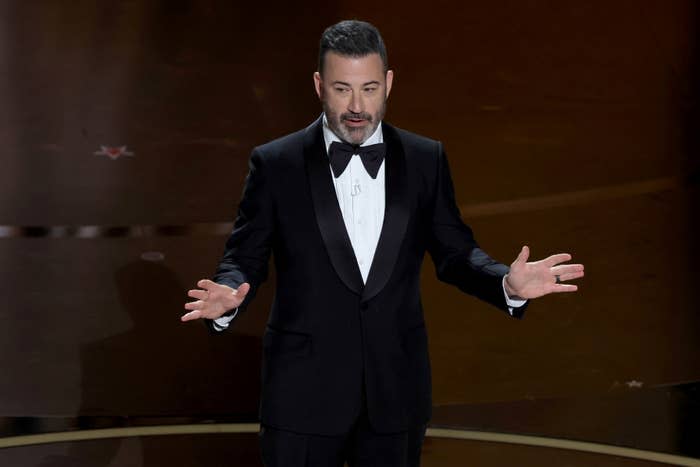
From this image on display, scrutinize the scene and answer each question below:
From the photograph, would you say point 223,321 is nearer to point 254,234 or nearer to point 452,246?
point 254,234

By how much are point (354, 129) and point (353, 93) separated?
70 millimetres

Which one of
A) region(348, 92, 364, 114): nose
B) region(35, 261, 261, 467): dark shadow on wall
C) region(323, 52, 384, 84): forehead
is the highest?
region(323, 52, 384, 84): forehead

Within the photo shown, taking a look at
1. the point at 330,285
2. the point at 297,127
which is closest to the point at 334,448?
the point at 330,285

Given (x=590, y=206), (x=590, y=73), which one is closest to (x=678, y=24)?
(x=590, y=73)

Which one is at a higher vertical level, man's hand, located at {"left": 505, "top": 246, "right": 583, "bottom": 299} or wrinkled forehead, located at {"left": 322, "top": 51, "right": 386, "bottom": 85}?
wrinkled forehead, located at {"left": 322, "top": 51, "right": 386, "bottom": 85}

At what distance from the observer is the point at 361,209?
92.4 inches

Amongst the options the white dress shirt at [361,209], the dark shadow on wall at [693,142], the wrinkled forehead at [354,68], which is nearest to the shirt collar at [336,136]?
the white dress shirt at [361,209]

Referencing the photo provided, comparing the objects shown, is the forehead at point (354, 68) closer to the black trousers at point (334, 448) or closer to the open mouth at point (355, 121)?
the open mouth at point (355, 121)

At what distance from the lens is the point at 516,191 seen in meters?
4.80

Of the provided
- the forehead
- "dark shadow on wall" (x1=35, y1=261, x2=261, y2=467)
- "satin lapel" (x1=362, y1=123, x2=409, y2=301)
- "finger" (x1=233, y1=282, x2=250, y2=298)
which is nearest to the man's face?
the forehead

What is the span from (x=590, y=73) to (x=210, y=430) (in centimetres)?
198

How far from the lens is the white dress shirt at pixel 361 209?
92.1 inches

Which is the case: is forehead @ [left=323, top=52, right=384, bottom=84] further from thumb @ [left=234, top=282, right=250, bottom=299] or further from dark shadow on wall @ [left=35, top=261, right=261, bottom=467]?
dark shadow on wall @ [left=35, top=261, right=261, bottom=467]

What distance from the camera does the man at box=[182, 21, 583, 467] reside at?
2318mm
